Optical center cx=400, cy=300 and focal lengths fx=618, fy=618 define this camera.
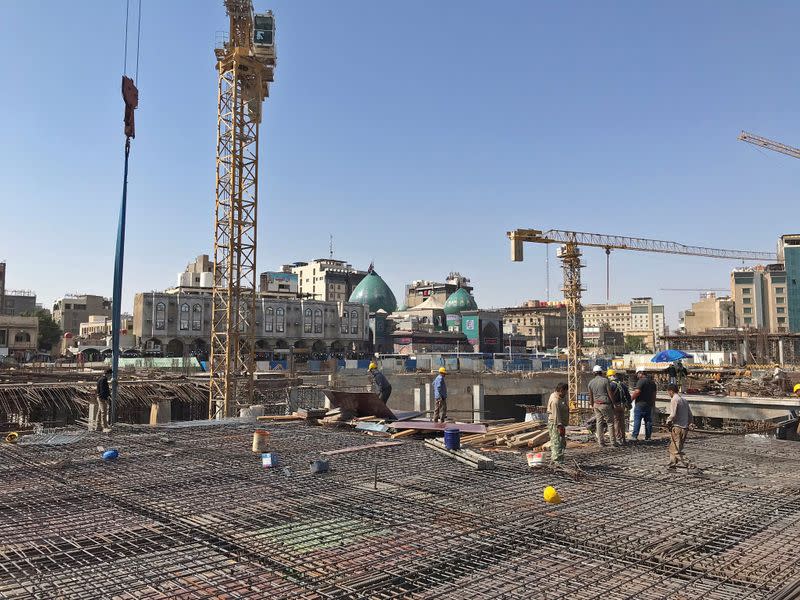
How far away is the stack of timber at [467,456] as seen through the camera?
8367 mm

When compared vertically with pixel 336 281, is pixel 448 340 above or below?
below

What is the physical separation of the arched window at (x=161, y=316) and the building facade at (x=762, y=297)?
8279 cm

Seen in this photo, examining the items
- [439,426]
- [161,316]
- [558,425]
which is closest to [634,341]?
[161,316]

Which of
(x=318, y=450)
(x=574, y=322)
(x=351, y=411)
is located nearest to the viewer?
(x=318, y=450)

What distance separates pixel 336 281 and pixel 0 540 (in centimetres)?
12376

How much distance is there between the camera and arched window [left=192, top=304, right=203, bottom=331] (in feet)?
208

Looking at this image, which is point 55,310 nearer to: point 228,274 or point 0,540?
point 228,274

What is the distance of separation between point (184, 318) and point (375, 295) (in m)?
44.3

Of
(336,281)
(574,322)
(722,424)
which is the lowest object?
(722,424)

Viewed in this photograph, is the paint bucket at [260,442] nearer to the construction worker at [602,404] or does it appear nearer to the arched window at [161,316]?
the construction worker at [602,404]

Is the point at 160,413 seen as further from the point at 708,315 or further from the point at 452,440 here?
the point at 708,315

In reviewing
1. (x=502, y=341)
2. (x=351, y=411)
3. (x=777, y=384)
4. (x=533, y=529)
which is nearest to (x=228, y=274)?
(x=351, y=411)

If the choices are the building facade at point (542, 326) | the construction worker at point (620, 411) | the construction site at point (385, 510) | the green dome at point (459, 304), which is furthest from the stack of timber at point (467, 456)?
the building facade at point (542, 326)

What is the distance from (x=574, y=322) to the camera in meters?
41.3
